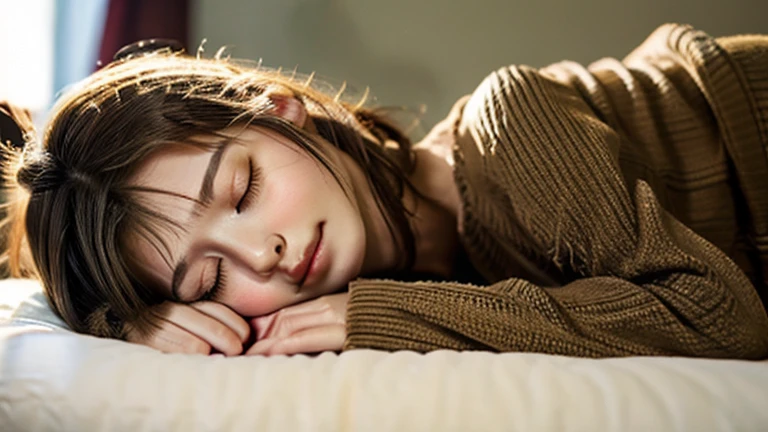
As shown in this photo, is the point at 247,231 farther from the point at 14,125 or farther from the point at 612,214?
the point at 14,125

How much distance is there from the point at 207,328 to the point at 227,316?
34 mm

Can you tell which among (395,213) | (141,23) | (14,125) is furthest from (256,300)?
(141,23)

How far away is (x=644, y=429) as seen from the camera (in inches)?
19.5

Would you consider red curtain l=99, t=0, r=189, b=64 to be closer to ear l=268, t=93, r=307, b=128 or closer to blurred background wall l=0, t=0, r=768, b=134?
blurred background wall l=0, t=0, r=768, b=134

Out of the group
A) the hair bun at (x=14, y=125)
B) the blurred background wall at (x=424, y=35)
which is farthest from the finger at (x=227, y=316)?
the blurred background wall at (x=424, y=35)

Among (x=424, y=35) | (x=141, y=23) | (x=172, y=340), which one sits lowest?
(x=172, y=340)

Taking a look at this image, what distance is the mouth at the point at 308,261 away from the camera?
0.82 meters

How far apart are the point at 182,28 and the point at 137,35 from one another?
13cm

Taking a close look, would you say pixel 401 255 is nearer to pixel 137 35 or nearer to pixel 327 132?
pixel 327 132

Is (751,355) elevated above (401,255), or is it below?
above

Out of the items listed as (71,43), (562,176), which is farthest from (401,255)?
(71,43)

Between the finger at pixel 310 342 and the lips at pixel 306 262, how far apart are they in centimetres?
10

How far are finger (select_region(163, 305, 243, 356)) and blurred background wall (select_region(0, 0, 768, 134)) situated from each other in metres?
1.04

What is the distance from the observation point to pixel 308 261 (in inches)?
32.8
